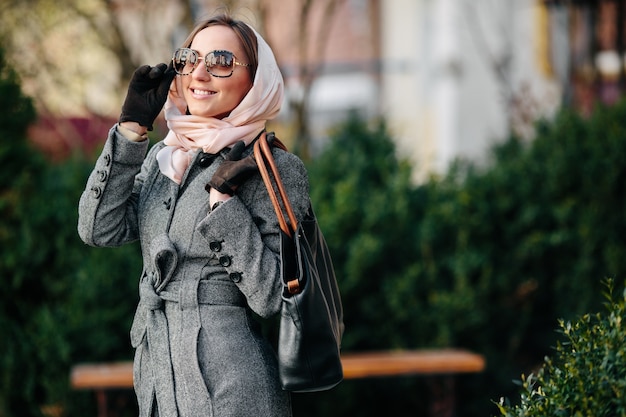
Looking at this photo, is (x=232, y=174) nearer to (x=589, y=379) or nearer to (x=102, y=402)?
(x=589, y=379)

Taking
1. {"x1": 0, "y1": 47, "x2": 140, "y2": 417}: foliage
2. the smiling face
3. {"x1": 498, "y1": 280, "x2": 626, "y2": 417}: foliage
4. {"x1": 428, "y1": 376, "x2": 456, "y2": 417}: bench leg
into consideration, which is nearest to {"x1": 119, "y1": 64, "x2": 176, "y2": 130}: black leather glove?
the smiling face

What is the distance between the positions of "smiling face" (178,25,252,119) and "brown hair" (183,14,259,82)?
14mm

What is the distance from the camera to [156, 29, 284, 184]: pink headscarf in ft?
9.66

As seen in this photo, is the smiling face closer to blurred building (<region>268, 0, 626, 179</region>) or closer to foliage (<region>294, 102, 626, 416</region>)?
foliage (<region>294, 102, 626, 416</region>)

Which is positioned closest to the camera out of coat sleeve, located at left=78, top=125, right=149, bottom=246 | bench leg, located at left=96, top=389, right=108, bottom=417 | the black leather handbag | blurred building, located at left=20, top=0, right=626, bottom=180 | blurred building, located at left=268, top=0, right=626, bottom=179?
the black leather handbag

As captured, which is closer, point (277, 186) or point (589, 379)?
point (589, 379)

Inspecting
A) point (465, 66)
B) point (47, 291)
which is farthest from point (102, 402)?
point (465, 66)

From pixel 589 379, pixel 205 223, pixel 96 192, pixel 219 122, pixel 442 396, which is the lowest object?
pixel 442 396

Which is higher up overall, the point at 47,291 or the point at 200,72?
the point at 200,72

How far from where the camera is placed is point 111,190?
9.55 feet

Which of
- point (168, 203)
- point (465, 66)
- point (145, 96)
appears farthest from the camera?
point (465, 66)

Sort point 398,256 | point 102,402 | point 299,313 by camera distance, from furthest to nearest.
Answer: point 398,256 → point 102,402 → point 299,313

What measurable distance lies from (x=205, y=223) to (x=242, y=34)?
64 centimetres

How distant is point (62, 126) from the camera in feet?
37.2
